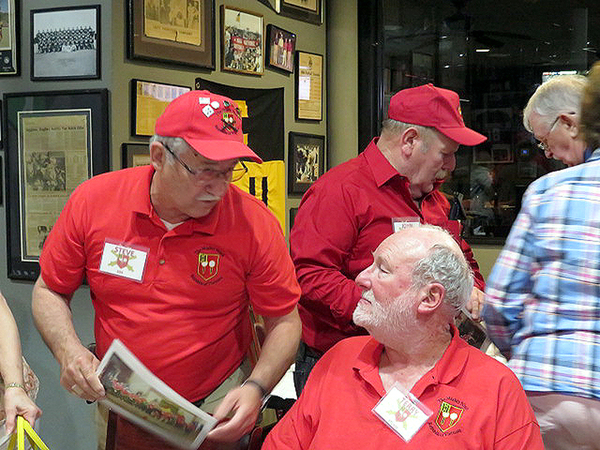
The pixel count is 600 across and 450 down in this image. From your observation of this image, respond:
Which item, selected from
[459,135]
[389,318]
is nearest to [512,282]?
[389,318]

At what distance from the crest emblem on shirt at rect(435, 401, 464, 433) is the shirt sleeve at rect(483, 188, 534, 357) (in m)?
0.22

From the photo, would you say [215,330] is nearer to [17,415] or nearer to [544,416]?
[17,415]

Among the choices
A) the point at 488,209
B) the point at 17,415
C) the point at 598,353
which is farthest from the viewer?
the point at 488,209

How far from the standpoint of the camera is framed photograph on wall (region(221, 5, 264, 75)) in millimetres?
4691

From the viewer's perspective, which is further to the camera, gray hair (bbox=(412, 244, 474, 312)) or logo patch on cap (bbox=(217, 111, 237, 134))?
logo patch on cap (bbox=(217, 111, 237, 134))

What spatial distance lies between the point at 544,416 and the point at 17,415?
130cm

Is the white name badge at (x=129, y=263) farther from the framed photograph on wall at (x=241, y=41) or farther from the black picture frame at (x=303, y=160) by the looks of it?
the black picture frame at (x=303, y=160)

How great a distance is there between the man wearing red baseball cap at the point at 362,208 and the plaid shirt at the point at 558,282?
85 cm

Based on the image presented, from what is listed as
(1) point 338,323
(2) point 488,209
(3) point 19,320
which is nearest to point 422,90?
(1) point 338,323

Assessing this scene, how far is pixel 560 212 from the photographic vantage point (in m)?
1.73

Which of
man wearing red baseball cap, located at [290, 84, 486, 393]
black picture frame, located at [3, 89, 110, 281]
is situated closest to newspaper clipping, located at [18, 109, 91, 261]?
black picture frame, located at [3, 89, 110, 281]

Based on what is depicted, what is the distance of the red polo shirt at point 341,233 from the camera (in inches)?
105

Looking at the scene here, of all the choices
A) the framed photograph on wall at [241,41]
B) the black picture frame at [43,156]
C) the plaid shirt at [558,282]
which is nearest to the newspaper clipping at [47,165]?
the black picture frame at [43,156]

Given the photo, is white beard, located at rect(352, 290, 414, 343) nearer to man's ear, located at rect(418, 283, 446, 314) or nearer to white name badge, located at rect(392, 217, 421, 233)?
man's ear, located at rect(418, 283, 446, 314)
